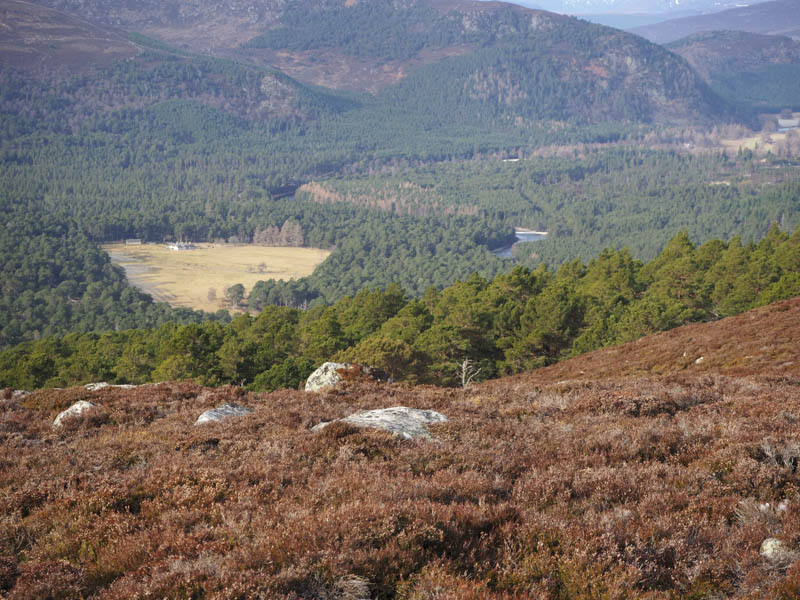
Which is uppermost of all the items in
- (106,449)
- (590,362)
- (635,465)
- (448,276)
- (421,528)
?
(421,528)

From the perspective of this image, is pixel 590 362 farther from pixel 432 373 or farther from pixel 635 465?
pixel 635 465

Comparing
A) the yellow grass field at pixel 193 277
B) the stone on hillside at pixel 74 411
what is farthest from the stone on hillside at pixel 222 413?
the yellow grass field at pixel 193 277

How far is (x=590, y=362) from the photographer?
38.0 meters

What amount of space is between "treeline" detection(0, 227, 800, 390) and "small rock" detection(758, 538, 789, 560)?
35822mm

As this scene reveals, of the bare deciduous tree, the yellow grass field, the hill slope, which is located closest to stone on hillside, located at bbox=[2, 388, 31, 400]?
the bare deciduous tree

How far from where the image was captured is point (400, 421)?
1201 centimetres

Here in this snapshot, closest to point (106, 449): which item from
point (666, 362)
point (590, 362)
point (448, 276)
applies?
point (666, 362)

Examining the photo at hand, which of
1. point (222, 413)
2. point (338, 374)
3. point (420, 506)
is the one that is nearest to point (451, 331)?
point (338, 374)

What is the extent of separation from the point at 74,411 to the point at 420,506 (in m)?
11.8

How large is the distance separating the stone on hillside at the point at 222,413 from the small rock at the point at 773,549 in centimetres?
1057

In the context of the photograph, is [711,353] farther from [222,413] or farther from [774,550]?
[774,550]

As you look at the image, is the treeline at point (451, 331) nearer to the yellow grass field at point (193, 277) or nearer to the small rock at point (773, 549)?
the small rock at point (773, 549)

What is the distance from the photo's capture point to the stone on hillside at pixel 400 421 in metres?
11.3

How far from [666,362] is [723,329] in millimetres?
6124
